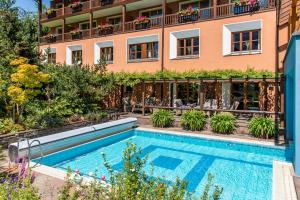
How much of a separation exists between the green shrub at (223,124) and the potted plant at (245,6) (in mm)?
7933

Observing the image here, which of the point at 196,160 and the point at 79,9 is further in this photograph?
the point at 79,9

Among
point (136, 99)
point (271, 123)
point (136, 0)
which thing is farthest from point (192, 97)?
point (136, 0)

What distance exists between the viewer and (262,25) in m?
15.6

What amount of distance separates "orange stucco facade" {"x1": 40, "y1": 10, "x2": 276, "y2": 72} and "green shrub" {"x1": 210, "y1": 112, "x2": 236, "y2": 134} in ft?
16.7

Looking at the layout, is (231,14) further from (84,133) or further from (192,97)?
(84,133)

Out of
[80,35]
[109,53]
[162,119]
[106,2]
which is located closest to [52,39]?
[80,35]

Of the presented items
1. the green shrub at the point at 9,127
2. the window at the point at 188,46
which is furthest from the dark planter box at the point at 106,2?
the green shrub at the point at 9,127

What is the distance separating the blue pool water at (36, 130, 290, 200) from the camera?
737 cm

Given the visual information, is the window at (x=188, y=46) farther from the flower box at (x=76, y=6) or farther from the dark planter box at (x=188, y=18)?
the flower box at (x=76, y=6)

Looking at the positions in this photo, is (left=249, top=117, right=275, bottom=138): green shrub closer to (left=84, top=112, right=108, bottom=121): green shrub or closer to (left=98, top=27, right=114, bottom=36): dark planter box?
(left=84, top=112, right=108, bottom=121): green shrub

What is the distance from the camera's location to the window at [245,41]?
1621 cm

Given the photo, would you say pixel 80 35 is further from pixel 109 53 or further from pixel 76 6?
pixel 109 53

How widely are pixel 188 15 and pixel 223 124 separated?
32.5 ft

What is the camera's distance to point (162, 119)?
46.9ft
